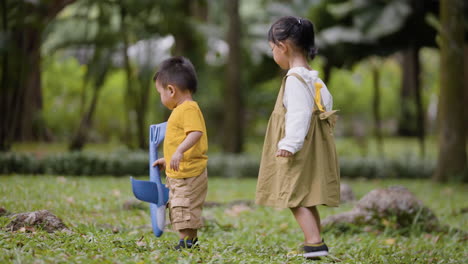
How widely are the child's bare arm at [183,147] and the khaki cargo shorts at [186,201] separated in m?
0.15

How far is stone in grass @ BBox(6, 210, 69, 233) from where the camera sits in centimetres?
341

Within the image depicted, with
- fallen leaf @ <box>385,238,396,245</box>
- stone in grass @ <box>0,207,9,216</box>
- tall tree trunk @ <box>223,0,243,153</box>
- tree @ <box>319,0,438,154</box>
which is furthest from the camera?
tree @ <box>319,0,438,154</box>

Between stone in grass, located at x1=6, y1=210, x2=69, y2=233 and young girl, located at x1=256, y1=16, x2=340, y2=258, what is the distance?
1290 mm

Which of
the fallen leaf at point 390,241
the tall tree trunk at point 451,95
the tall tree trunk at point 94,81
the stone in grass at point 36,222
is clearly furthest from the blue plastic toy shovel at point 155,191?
the tall tree trunk at point 94,81

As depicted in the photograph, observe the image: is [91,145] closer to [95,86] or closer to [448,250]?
[95,86]

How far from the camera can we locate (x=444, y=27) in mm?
9242

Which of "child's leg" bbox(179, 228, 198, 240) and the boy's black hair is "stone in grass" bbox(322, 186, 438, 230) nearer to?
"child's leg" bbox(179, 228, 198, 240)

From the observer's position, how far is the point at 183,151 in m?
3.25

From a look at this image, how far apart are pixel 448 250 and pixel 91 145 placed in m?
9.46

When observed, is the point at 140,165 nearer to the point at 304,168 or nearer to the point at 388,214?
the point at 388,214

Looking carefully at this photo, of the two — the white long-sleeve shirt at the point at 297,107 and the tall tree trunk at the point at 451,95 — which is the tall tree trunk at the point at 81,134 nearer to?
the tall tree trunk at the point at 451,95

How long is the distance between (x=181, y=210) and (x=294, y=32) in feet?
4.18

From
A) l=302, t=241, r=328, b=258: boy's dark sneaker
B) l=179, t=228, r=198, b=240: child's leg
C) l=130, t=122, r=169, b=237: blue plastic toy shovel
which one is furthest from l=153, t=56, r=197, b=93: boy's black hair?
l=302, t=241, r=328, b=258: boy's dark sneaker

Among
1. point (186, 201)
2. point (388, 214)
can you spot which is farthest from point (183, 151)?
point (388, 214)
